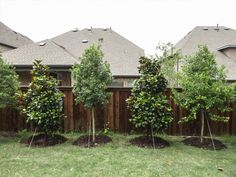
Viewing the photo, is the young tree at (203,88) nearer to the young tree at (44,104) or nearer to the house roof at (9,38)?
the young tree at (44,104)

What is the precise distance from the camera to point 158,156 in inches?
253

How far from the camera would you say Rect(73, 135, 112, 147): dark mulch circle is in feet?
24.2

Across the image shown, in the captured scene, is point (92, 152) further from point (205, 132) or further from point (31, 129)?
point (205, 132)

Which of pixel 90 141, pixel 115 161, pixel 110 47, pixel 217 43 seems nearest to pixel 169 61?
pixel 110 47

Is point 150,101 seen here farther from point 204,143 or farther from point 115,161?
point 115,161

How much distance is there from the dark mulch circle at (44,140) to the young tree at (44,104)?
0.16 metres

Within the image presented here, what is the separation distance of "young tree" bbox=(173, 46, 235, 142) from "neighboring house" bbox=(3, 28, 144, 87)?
4.28 meters

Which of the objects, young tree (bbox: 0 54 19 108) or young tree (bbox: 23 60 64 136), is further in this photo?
young tree (bbox: 0 54 19 108)

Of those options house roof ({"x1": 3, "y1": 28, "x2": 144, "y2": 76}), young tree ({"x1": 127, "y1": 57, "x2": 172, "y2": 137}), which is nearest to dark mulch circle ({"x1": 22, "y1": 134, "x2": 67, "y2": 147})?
young tree ({"x1": 127, "y1": 57, "x2": 172, "y2": 137})

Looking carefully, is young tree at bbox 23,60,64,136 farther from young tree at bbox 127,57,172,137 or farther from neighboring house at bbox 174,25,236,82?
neighboring house at bbox 174,25,236,82

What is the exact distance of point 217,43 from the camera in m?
20.4

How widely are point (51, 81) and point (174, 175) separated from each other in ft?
13.6

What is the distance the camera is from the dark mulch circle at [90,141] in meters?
7.36

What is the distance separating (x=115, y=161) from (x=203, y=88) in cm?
287
